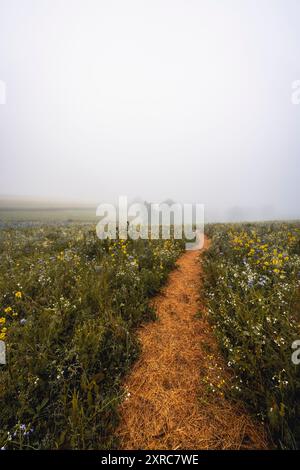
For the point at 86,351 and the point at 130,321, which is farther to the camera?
the point at 130,321

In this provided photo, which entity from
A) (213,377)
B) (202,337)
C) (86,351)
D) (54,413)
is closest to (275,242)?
(202,337)

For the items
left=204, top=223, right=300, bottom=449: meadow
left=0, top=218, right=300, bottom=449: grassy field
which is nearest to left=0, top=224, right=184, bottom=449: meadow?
left=0, top=218, right=300, bottom=449: grassy field

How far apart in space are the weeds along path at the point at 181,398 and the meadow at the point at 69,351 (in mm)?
242

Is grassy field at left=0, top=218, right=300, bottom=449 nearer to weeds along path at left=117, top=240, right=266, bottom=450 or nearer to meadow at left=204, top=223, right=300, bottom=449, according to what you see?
meadow at left=204, top=223, right=300, bottom=449

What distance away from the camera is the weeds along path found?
2332 millimetres

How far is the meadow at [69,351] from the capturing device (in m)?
2.27

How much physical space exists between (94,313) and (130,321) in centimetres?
85

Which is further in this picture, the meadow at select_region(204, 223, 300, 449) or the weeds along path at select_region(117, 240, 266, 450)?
the weeds along path at select_region(117, 240, 266, 450)

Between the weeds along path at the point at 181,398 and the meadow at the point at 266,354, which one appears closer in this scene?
the meadow at the point at 266,354

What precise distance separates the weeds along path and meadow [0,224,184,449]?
0.80ft

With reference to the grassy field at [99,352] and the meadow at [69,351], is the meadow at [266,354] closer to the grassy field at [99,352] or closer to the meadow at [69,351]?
the grassy field at [99,352]

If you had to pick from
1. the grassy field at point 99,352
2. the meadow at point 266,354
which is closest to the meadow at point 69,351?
the grassy field at point 99,352
